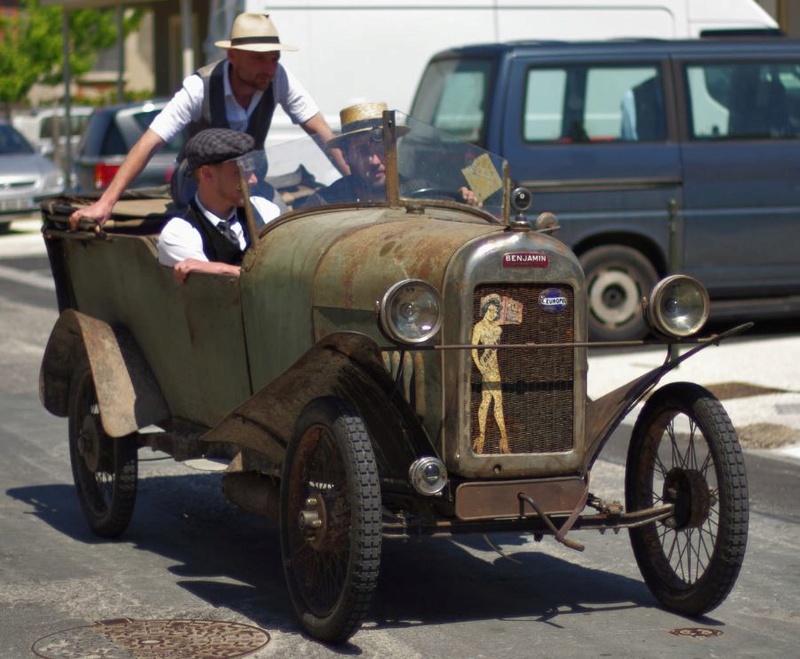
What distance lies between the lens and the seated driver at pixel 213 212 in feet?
20.3

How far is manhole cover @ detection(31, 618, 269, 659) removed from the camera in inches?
199

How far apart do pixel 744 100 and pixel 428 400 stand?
7611mm

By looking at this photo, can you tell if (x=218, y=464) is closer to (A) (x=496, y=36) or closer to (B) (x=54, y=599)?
(B) (x=54, y=599)

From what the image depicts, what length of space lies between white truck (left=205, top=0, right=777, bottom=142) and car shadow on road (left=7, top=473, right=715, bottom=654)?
7227 millimetres

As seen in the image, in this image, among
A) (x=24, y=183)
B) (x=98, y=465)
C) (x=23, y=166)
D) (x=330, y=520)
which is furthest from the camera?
(x=23, y=166)

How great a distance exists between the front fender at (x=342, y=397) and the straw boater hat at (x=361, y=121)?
1.21 metres

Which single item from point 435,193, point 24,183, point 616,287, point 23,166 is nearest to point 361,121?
point 435,193

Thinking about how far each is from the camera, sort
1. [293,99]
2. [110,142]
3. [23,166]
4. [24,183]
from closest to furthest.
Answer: [293,99] < [110,142] < [24,183] < [23,166]

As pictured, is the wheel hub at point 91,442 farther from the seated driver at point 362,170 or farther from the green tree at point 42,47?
the green tree at point 42,47

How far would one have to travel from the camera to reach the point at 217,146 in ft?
20.3

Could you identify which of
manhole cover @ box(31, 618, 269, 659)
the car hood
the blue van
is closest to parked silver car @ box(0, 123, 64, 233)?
the car hood

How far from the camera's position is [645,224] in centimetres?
1195

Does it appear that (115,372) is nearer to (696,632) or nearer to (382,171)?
(382,171)

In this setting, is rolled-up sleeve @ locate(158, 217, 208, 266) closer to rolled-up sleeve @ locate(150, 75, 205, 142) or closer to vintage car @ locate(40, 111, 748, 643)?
vintage car @ locate(40, 111, 748, 643)
